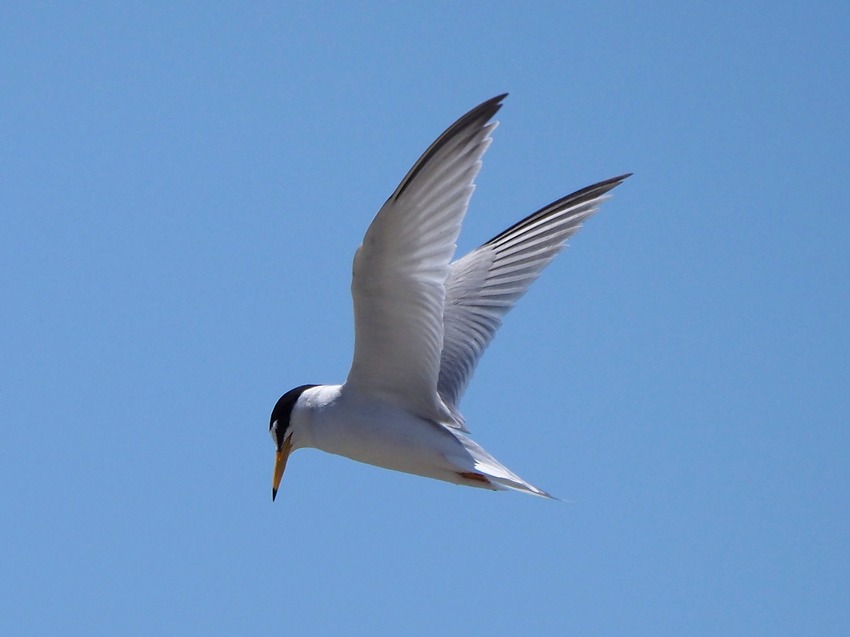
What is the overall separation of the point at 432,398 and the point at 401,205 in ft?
4.06

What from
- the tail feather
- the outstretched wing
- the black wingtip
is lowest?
the tail feather

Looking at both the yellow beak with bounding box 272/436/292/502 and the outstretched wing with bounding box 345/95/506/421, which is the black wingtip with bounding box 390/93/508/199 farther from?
the yellow beak with bounding box 272/436/292/502

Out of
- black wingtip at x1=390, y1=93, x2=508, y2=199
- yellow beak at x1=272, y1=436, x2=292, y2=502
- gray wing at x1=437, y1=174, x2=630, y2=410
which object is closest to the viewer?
black wingtip at x1=390, y1=93, x2=508, y2=199

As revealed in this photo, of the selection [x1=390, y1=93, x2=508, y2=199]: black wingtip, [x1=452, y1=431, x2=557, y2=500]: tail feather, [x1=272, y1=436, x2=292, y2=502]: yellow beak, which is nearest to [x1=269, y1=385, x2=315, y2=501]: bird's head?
[x1=272, y1=436, x2=292, y2=502]: yellow beak

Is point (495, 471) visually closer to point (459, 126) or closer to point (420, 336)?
point (420, 336)

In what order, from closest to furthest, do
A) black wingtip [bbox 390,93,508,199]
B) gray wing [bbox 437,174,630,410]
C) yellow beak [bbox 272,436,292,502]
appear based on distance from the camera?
black wingtip [bbox 390,93,508,199]
yellow beak [bbox 272,436,292,502]
gray wing [bbox 437,174,630,410]

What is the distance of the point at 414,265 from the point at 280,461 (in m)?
1.56

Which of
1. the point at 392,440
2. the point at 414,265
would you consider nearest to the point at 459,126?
the point at 414,265

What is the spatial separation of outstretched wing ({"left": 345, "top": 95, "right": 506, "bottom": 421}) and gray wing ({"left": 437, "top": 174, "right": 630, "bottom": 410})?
1075 mm

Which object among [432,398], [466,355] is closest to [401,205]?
[432,398]

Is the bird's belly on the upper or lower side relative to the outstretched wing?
lower

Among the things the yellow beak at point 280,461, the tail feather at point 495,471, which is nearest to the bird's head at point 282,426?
the yellow beak at point 280,461

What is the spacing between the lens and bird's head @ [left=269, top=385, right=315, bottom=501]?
667 cm

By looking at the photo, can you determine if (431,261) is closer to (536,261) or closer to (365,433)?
(365,433)
